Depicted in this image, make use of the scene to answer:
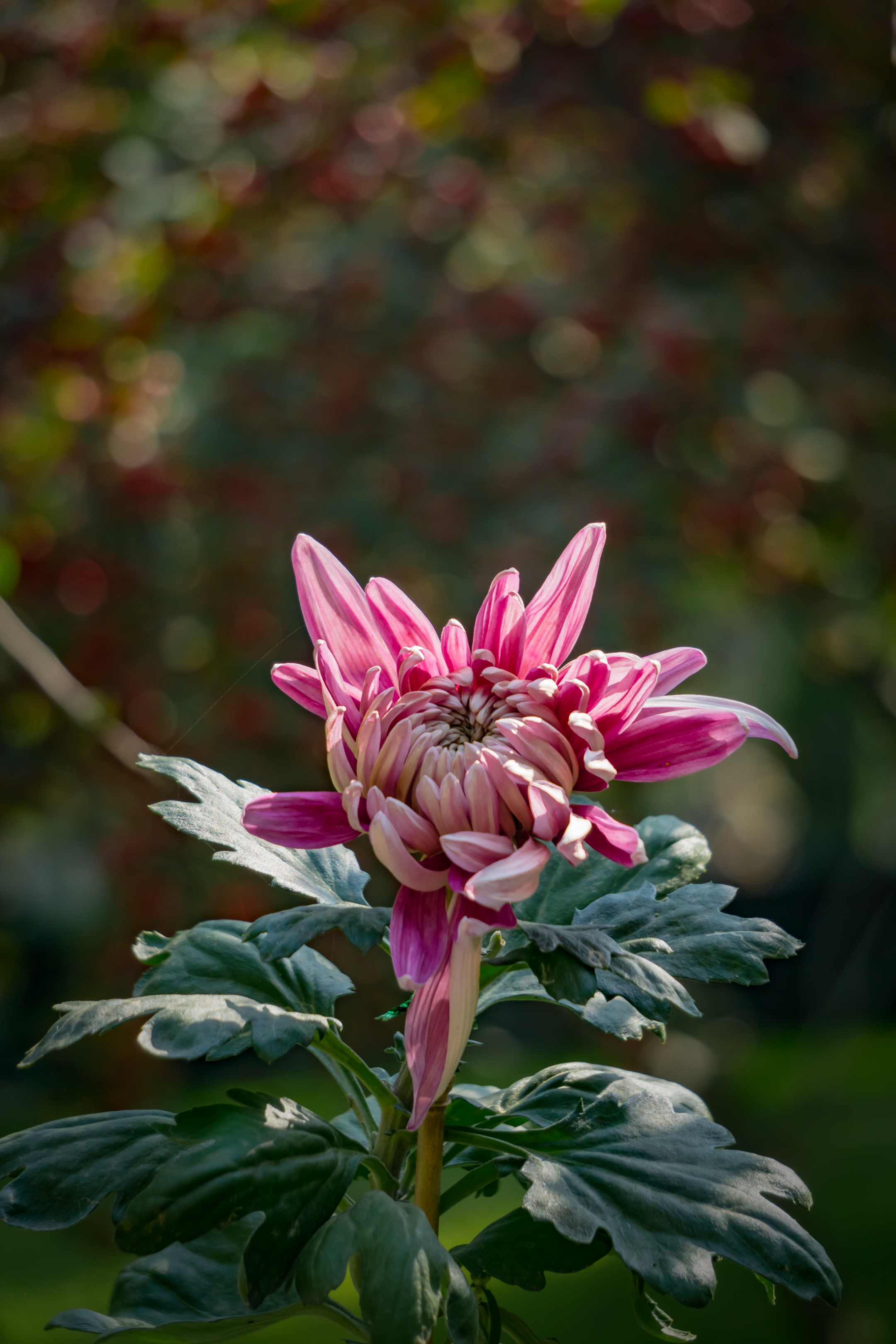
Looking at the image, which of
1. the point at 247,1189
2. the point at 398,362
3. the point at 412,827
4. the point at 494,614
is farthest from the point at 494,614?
the point at 398,362

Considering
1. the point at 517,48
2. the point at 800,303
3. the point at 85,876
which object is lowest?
the point at 85,876

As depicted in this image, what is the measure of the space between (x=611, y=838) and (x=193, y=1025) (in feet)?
0.50

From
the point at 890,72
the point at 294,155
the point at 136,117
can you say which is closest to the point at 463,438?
the point at 294,155

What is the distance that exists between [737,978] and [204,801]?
8.1 inches

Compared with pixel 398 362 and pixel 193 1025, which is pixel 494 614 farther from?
pixel 398 362

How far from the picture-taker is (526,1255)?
42cm

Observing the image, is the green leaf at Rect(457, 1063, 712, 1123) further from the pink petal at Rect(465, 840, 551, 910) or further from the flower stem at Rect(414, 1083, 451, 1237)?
the pink petal at Rect(465, 840, 551, 910)

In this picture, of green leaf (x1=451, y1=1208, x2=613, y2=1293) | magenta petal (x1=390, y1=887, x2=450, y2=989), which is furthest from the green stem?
magenta petal (x1=390, y1=887, x2=450, y2=989)

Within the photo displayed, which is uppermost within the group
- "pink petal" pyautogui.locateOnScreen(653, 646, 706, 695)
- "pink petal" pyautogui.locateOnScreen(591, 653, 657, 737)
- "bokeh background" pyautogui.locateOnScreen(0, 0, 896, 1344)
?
"pink petal" pyautogui.locateOnScreen(591, 653, 657, 737)

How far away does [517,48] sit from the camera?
1786mm

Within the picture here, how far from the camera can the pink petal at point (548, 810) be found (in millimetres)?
351

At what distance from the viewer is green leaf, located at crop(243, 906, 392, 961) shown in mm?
351

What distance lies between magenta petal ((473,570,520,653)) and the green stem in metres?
0.19

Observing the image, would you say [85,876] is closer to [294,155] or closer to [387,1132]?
[294,155]
